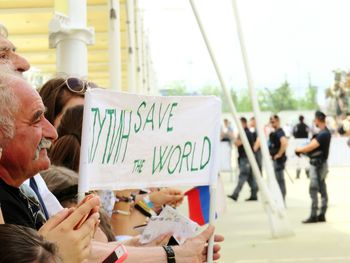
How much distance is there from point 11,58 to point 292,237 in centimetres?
914

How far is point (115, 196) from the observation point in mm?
4422

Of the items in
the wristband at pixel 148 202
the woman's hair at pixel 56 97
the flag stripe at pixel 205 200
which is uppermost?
the woman's hair at pixel 56 97

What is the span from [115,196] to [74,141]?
97 cm

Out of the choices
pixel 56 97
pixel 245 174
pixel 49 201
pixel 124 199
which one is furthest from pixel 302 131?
pixel 49 201

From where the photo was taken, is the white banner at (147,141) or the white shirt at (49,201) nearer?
the white shirt at (49,201)

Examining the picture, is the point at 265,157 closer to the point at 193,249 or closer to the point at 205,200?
the point at 205,200

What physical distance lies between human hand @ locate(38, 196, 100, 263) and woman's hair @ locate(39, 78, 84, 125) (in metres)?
1.75

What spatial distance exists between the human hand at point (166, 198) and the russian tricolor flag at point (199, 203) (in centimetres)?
117

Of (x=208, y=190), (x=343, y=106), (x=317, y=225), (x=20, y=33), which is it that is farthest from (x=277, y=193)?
(x=343, y=106)

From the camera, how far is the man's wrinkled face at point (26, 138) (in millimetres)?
2256

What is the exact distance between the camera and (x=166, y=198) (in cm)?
480

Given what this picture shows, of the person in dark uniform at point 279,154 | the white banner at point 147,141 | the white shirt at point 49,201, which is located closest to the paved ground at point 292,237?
the person in dark uniform at point 279,154

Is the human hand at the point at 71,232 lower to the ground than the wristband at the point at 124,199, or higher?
higher

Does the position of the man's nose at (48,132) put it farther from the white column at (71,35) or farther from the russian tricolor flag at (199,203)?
the white column at (71,35)
